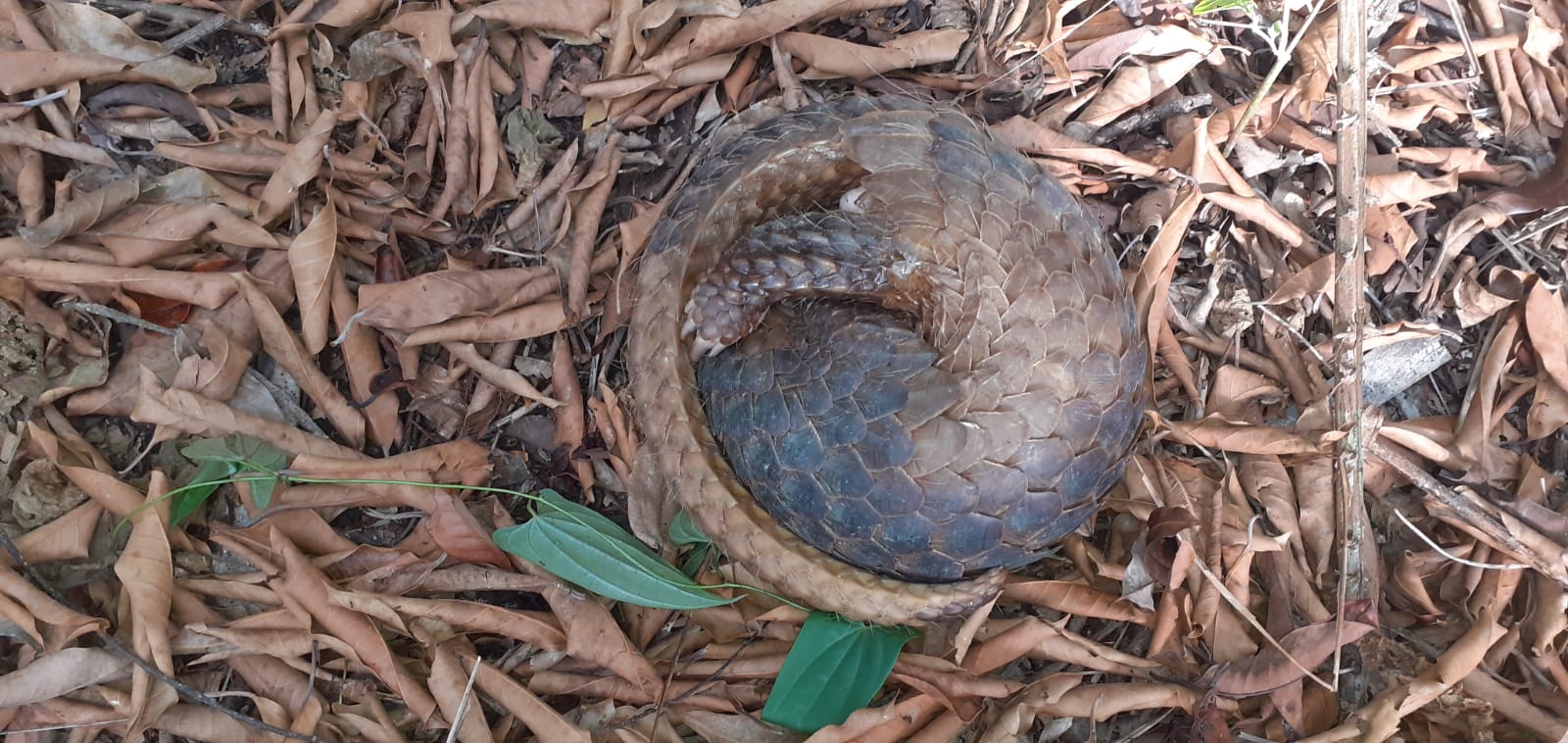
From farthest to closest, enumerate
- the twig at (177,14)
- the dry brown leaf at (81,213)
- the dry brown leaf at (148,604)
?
the twig at (177,14) → the dry brown leaf at (81,213) → the dry brown leaf at (148,604)

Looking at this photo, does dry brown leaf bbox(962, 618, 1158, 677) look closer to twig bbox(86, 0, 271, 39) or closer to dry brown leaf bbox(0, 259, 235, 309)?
dry brown leaf bbox(0, 259, 235, 309)

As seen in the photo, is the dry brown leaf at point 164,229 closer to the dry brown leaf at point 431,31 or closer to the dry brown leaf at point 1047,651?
the dry brown leaf at point 431,31

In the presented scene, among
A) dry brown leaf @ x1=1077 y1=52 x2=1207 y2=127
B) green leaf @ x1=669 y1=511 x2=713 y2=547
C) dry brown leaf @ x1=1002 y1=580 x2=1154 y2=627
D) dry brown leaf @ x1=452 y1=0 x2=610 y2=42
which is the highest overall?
dry brown leaf @ x1=452 y1=0 x2=610 y2=42

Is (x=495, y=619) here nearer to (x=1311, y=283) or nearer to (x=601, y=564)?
(x=601, y=564)

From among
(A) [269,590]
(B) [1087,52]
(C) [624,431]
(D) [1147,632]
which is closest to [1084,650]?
(D) [1147,632]

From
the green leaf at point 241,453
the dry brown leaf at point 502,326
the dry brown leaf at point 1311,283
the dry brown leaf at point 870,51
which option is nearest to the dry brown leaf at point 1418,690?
the dry brown leaf at point 1311,283

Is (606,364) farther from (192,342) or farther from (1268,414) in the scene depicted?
(1268,414)

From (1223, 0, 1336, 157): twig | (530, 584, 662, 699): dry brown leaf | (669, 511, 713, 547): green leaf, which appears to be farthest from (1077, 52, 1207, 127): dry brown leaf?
(530, 584, 662, 699): dry brown leaf
